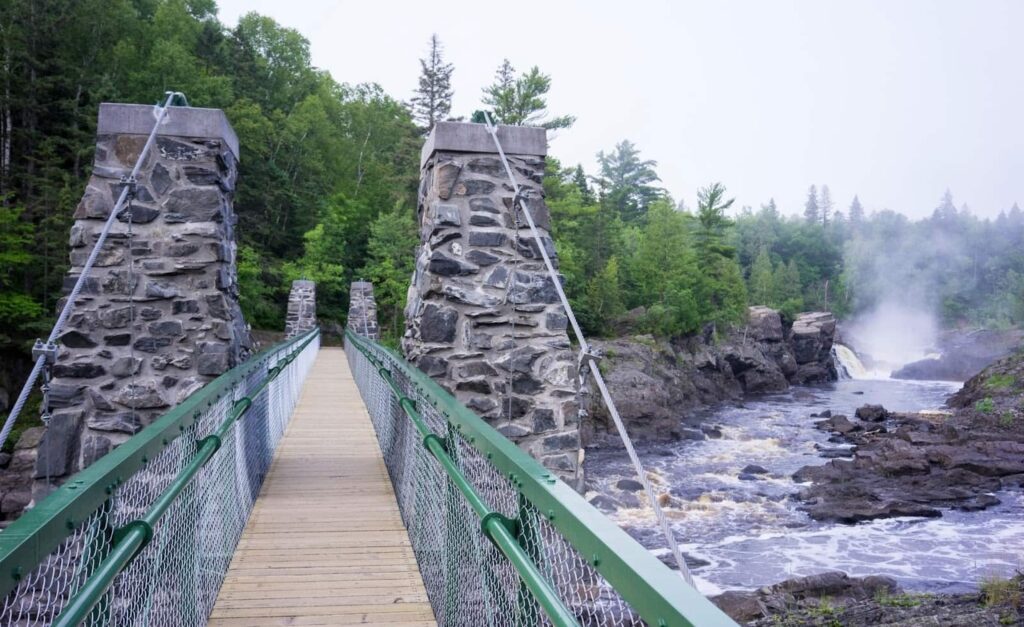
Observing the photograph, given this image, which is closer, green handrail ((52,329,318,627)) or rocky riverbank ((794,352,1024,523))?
green handrail ((52,329,318,627))

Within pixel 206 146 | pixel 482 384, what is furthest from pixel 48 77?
pixel 482 384

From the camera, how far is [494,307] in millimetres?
5457

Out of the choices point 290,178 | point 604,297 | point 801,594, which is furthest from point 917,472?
point 290,178

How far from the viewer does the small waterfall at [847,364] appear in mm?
46844

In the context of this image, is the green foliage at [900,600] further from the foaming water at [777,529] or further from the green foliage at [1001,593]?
the foaming water at [777,529]

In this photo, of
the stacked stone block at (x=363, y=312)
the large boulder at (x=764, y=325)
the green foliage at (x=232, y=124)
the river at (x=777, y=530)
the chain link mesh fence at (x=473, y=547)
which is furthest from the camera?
the large boulder at (x=764, y=325)

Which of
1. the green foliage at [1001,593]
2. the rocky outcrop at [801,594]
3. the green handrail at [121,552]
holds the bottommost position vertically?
the rocky outcrop at [801,594]

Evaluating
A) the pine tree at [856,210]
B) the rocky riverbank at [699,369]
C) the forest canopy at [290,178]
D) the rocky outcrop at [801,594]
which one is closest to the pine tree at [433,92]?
the forest canopy at [290,178]

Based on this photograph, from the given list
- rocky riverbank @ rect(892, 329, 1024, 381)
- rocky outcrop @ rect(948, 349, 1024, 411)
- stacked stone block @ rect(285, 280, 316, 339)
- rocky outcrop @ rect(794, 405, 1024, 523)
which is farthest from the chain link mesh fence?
rocky riverbank @ rect(892, 329, 1024, 381)

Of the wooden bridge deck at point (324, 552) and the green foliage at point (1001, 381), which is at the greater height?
the wooden bridge deck at point (324, 552)

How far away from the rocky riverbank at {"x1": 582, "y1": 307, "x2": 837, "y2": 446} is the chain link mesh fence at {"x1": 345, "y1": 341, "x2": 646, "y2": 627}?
10.6 metres

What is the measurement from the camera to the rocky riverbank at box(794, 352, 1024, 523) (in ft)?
55.1

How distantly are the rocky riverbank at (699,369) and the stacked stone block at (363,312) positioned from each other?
6608 mm

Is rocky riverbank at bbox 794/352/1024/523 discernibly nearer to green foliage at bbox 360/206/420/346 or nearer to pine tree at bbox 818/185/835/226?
green foliage at bbox 360/206/420/346
